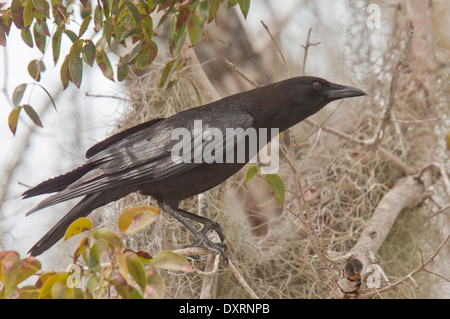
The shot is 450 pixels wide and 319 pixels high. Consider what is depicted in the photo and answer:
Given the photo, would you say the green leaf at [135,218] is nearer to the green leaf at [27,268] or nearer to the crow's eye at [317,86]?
the green leaf at [27,268]

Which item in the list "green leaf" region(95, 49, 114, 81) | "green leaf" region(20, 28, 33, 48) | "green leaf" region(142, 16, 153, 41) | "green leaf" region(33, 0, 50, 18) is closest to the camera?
"green leaf" region(33, 0, 50, 18)

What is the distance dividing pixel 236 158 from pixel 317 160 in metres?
1.74

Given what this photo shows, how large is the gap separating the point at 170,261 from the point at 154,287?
9cm

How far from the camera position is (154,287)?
161cm

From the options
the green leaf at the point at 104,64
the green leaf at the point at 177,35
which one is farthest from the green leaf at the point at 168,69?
the green leaf at the point at 104,64

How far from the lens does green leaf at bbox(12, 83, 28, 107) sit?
2531 mm

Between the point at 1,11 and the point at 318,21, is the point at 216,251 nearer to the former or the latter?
the point at 1,11

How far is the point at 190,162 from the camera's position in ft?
9.37

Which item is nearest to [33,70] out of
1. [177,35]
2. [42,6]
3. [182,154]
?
[42,6]

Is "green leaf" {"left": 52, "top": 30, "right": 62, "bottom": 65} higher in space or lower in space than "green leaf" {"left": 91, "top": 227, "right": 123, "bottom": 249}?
higher

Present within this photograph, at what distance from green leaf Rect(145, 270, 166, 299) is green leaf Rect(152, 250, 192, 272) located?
1.4 inches

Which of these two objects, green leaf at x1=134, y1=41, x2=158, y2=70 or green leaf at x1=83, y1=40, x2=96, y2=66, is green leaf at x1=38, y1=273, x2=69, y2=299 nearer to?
green leaf at x1=83, y1=40, x2=96, y2=66

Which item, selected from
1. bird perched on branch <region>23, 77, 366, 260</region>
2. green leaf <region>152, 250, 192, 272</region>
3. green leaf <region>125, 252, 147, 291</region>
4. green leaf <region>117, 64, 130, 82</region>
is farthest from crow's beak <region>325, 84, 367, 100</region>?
green leaf <region>125, 252, 147, 291</region>
